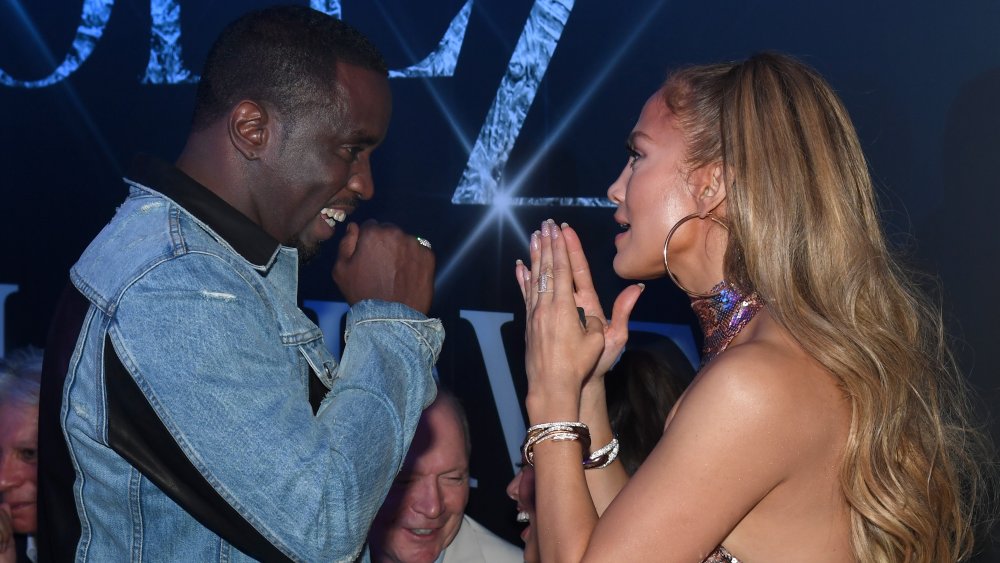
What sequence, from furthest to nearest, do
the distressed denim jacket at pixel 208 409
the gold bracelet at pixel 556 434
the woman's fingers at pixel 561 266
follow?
the woman's fingers at pixel 561 266
the gold bracelet at pixel 556 434
the distressed denim jacket at pixel 208 409

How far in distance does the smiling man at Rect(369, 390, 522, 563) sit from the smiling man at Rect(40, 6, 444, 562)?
104 centimetres

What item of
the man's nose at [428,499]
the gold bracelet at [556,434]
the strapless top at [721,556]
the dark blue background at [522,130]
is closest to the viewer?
the strapless top at [721,556]

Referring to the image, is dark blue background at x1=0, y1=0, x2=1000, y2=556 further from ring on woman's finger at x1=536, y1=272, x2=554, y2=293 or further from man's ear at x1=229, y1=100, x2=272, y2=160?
man's ear at x1=229, y1=100, x2=272, y2=160

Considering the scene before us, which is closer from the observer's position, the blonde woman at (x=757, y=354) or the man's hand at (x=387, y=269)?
the blonde woman at (x=757, y=354)

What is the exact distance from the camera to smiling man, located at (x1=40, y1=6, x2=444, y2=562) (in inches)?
52.0

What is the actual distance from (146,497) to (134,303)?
285 mm

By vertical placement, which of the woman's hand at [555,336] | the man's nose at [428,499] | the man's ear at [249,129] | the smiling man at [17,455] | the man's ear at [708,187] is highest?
the man's ear at [708,187]

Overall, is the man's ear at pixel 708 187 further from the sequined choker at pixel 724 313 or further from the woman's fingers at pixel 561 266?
the woman's fingers at pixel 561 266

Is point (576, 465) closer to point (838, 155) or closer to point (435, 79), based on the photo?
point (838, 155)

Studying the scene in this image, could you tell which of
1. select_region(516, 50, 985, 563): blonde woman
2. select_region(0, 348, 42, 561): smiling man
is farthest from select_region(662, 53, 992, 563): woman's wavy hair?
select_region(0, 348, 42, 561): smiling man

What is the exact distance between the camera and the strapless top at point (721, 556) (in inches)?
58.1

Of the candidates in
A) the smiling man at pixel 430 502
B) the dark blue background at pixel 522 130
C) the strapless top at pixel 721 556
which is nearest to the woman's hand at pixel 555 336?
the strapless top at pixel 721 556

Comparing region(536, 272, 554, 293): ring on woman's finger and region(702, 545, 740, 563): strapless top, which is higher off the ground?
region(536, 272, 554, 293): ring on woman's finger

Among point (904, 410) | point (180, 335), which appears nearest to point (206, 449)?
point (180, 335)
